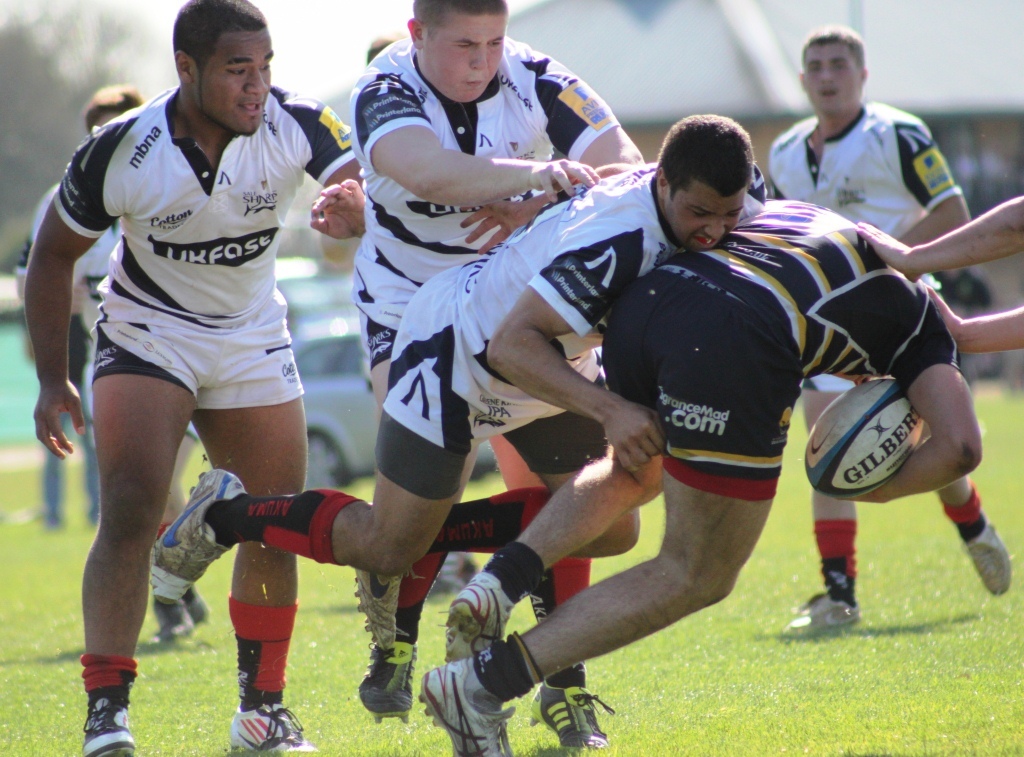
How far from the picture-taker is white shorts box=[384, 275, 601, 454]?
390 centimetres

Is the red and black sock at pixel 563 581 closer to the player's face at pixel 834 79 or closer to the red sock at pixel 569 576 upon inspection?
the red sock at pixel 569 576

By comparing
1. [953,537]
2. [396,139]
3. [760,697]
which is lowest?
[953,537]

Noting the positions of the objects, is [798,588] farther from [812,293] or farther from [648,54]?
[648,54]

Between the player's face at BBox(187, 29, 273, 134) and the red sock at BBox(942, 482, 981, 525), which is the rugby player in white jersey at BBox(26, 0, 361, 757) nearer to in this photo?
the player's face at BBox(187, 29, 273, 134)

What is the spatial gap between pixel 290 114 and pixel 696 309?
73.2 inches

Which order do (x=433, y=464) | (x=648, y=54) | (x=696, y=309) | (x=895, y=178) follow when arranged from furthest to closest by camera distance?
(x=648, y=54) < (x=895, y=178) < (x=433, y=464) < (x=696, y=309)

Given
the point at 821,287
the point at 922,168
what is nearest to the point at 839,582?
the point at 922,168

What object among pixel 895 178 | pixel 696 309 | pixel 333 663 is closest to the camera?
pixel 696 309

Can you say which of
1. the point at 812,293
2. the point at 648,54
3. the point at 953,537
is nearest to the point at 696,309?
the point at 812,293

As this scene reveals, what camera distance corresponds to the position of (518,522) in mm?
4297

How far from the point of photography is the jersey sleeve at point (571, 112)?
430cm

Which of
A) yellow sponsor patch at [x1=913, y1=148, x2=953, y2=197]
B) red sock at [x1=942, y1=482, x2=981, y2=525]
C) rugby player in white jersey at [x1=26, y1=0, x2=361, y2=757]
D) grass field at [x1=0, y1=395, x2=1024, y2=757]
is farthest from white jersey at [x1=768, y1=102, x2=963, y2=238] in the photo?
rugby player in white jersey at [x1=26, y1=0, x2=361, y2=757]

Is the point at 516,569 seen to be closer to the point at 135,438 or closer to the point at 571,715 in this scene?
the point at 571,715

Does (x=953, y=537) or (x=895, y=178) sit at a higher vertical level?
(x=895, y=178)
